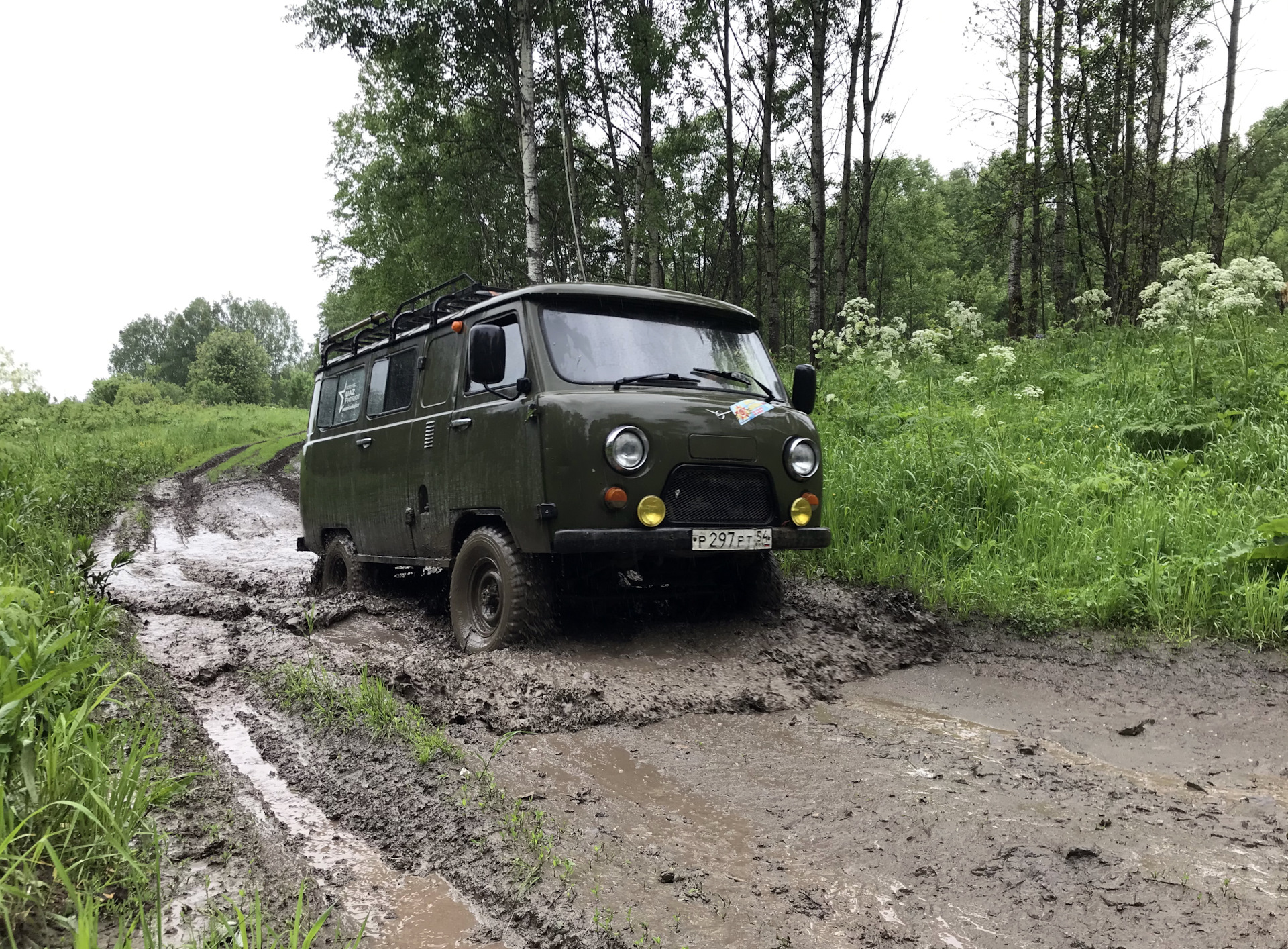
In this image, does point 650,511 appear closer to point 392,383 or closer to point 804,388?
point 804,388

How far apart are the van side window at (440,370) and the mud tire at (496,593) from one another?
109 centimetres

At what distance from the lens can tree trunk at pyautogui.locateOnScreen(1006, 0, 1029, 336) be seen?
1468 cm

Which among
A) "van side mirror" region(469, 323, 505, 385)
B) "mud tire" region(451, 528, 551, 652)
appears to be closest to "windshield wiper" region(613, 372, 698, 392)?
"van side mirror" region(469, 323, 505, 385)

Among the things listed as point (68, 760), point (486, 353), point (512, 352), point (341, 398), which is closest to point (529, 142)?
point (341, 398)

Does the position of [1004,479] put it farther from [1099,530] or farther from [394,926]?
[394,926]

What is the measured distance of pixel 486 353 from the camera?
4625 mm

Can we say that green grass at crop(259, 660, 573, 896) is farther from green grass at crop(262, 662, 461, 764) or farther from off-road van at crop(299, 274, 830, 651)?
off-road van at crop(299, 274, 830, 651)

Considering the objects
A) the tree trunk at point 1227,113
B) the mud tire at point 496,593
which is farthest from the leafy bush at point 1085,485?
the tree trunk at point 1227,113

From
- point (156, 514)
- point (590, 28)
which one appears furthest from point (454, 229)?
point (156, 514)

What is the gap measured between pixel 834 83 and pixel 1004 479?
1394cm

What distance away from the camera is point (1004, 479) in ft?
22.5

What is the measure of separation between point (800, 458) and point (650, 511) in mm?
1092

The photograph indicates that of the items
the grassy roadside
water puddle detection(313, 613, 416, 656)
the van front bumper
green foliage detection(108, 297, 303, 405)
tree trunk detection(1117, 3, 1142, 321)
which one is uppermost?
green foliage detection(108, 297, 303, 405)

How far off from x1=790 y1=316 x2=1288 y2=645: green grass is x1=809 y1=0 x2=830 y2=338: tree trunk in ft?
17.8
